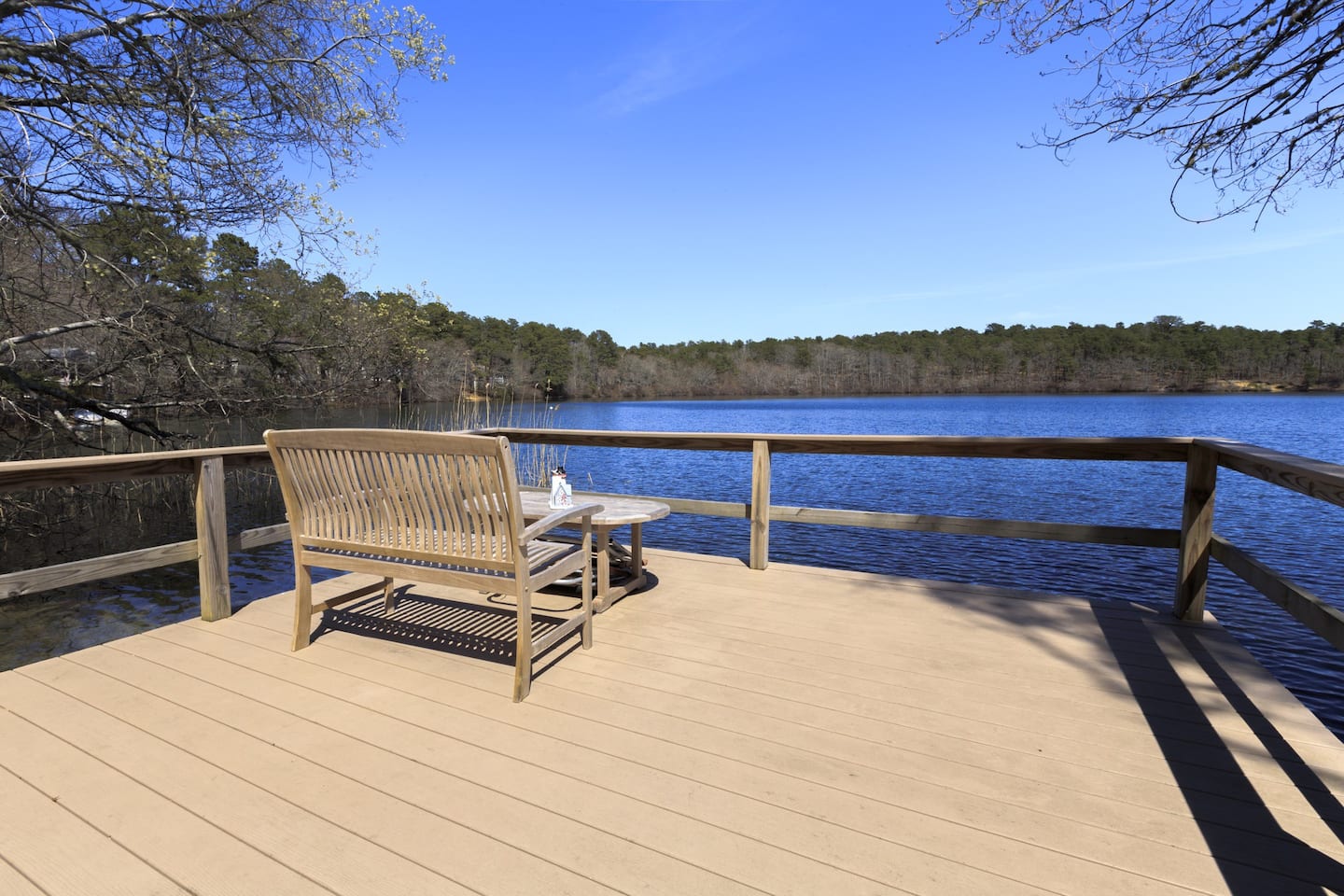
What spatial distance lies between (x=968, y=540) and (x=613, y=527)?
7418mm

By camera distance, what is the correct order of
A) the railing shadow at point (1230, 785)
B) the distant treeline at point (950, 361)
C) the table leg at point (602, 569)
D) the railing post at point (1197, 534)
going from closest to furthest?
1. the railing shadow at point (1230, 785)
2. the railing post at point (1197, 534)
3. the table leg at point (602, 569)
4. the distant treeline at point (950, 361)

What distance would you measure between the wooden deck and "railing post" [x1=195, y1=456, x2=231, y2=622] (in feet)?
0.62

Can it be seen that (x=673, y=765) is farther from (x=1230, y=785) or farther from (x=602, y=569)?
(x=1230, y=785)

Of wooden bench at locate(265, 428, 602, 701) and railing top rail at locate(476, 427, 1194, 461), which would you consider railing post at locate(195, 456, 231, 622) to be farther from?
railing top rail at locate(476, 427, 1194, 461)

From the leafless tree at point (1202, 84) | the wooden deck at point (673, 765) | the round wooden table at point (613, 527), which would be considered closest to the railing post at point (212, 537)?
the wooden deck at point (673, 765)

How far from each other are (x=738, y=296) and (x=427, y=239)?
84.4 ft

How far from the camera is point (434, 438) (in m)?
2.19

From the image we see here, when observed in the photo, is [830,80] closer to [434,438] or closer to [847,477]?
[847,477]

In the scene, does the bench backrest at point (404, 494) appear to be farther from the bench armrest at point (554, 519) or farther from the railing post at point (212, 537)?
the railing post at point (212, 537)

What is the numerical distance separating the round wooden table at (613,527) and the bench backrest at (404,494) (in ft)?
1.63

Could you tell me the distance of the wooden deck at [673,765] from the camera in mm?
1389

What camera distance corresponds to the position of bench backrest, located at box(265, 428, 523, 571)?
214 centimetres

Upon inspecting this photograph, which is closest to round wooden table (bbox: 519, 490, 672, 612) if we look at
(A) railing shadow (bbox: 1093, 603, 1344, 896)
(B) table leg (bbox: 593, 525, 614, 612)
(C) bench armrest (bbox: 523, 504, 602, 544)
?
(B) table leg (bbox: 593, 525, 614, 612)

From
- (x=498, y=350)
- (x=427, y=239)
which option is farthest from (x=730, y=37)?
(x=498, y=350)
